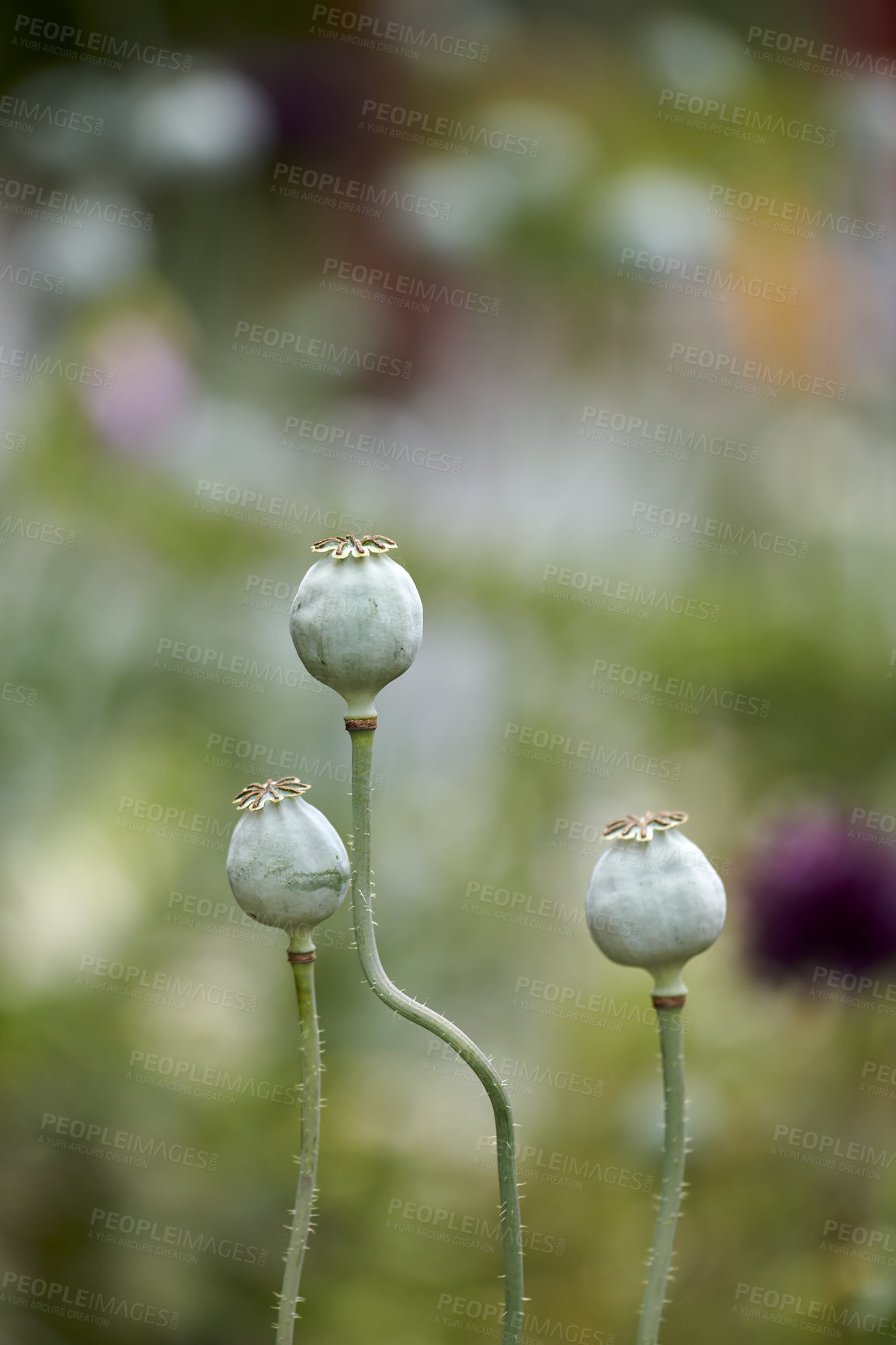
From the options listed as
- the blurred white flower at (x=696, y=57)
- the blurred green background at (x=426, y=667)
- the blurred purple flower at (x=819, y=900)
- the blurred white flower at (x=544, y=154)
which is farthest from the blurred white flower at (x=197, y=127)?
the blurred purple flower at (x=819, y=900)

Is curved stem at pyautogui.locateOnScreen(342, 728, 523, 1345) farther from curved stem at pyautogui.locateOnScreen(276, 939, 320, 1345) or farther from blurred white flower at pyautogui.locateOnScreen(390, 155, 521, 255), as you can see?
blurred white flower at pyautogui.locateOnScreen(390, 155, 521, 255)

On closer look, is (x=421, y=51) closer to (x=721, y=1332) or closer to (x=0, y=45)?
(x=0, y=45)

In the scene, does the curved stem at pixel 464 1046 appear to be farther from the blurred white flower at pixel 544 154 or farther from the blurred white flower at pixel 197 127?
the blurred white flower at pixel 544 154

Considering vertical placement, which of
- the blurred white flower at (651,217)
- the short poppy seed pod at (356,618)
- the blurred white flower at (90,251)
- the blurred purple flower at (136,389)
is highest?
the blurred white flower at (651,217)

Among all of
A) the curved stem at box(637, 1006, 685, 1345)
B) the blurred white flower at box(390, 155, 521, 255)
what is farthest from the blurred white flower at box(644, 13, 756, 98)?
the curved stem at box(637, 1006, 685, 1345)

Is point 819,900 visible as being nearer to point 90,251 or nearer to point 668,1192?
point 668,1192
